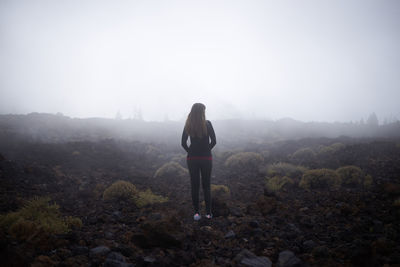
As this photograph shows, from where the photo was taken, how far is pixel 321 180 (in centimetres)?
718

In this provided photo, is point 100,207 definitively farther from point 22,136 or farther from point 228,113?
point 228,113

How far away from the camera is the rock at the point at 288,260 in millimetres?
3004

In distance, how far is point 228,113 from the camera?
6494 centimetres

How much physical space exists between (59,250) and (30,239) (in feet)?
1.86

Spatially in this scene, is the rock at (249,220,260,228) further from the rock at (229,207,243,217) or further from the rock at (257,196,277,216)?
the rock at (257,196,277,216)

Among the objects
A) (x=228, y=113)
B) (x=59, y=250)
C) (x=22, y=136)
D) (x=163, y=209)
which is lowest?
(x=163, y=209)

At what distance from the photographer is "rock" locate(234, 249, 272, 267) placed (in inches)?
123

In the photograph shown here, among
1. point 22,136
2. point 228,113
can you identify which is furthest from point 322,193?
point 228,113

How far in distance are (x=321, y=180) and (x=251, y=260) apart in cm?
521

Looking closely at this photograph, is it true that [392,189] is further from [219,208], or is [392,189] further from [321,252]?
[219,208]

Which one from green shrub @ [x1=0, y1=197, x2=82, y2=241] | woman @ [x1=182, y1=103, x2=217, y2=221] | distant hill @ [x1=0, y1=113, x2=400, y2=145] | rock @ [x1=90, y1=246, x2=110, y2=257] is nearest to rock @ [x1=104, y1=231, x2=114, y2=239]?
rock @ [x1=90, y1=246, x2=110, y2=257]

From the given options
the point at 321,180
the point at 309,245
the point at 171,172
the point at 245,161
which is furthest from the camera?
the point at 245,161

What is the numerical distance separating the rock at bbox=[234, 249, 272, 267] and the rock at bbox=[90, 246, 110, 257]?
2050 mm

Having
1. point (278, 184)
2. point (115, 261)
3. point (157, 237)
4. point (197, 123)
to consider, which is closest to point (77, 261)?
point (115, 261)
